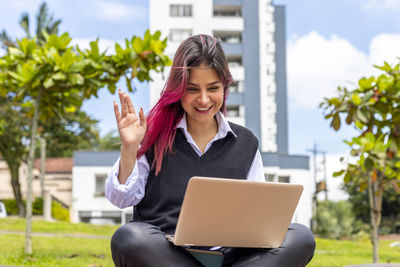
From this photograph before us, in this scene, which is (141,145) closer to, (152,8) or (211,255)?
(211,255)

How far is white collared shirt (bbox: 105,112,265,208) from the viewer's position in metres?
1.75

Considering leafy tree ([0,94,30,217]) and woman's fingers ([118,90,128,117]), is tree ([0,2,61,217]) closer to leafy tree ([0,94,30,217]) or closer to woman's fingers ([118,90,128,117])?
leafy tree ([0,94,30,217])

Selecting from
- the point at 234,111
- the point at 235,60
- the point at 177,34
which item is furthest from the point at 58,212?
the point at 235,60

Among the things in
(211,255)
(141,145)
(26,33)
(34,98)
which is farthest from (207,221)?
(26,33)

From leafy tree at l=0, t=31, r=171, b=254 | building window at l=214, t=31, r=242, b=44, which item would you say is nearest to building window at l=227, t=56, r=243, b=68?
building window at l=214, t=31, r=242, b=44

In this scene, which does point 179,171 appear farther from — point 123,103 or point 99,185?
point 99,185

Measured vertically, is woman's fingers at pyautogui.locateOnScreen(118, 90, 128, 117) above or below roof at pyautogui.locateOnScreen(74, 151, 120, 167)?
above

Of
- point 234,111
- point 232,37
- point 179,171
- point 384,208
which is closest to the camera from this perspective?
point 179,171

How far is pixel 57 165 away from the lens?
24.3 meters

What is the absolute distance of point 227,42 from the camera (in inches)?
940

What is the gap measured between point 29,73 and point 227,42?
19742 millimetres

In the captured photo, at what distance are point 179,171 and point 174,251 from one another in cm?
31

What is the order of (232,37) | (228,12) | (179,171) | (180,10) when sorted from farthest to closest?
Answer: 1. (228,12)
2. (232,37)
3. (180,10)
4. (179,171)

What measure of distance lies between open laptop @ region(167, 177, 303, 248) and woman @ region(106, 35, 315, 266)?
0.25ft
